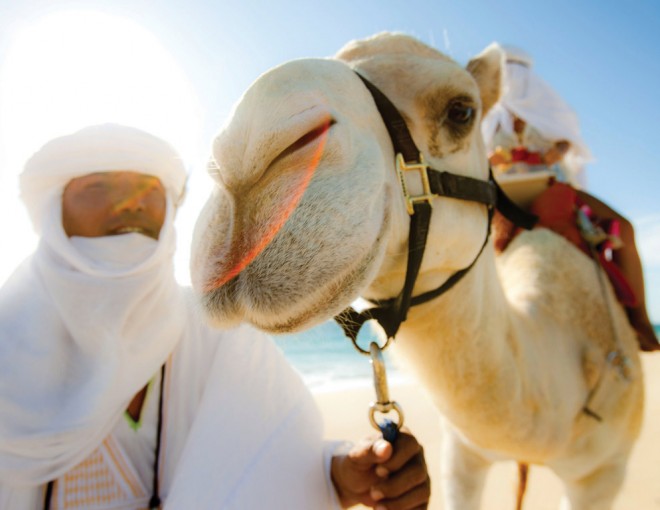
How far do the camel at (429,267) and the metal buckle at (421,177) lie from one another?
2 cm

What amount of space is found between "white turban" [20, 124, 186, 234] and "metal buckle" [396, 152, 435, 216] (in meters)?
1.30

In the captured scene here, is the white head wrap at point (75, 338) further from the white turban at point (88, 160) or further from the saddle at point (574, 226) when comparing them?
the saddle at point (574, 226)

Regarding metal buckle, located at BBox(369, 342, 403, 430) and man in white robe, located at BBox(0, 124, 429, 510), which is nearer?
metal buckle, located at BBox(369, 342, 403, 430)

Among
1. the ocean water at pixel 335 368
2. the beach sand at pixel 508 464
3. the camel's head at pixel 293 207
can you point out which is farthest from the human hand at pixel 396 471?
the ocean water at pixel 335 368

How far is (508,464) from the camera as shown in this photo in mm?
4934

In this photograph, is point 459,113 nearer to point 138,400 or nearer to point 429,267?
point 429,267

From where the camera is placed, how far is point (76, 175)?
6.28 feet

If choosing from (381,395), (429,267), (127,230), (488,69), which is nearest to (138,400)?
(127,230)

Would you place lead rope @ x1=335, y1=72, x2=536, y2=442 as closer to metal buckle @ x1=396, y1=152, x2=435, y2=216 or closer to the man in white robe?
metal buckle @ x1=396, y1=152, x2=435, y2=216

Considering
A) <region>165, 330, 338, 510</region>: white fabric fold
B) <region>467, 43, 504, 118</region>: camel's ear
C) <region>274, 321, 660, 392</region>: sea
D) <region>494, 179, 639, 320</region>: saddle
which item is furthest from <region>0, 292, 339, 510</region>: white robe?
<region>274, 321, 660, 392</region>: sea

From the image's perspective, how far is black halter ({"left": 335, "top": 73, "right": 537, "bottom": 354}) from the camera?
1102 mm

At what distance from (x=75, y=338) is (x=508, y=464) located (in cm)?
487

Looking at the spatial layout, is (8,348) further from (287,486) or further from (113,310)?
(287,486)

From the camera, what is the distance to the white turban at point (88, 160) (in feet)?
6.30
